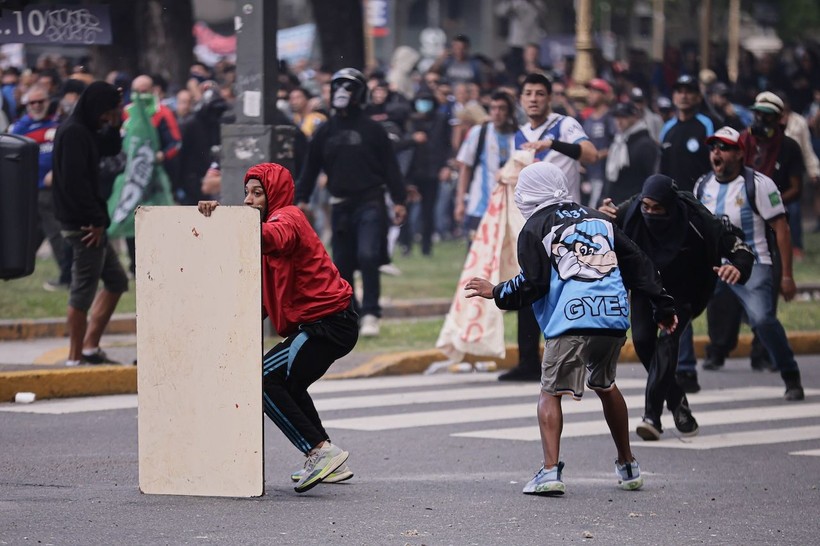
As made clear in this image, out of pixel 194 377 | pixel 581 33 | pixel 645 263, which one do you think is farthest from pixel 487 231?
pixel 581 33

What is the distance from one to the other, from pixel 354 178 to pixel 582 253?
20.2 feet

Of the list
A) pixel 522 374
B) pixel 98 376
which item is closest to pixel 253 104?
pixel 98 376

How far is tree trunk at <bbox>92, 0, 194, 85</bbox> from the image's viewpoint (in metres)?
26.8

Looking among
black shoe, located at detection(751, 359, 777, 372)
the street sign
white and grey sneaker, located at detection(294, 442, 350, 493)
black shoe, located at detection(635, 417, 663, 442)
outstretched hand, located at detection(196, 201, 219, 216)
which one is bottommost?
black shoe, located at detection(751, 359, 777, 372)

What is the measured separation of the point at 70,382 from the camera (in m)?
11.4

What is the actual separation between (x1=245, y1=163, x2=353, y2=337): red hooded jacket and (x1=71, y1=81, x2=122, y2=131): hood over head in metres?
4.26

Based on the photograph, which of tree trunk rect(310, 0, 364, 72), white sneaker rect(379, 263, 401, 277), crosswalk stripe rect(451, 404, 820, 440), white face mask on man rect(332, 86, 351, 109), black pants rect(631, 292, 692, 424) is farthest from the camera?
tree trunk rect(310, 0, 364, 72)

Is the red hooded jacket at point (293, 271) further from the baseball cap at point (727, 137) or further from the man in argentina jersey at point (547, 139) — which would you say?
the man in argentina jersey at point (547, 139)

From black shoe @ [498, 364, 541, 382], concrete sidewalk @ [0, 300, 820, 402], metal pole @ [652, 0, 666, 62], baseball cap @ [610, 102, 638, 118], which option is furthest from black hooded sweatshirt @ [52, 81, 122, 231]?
metal pole @ [652, 0, 666, 62]

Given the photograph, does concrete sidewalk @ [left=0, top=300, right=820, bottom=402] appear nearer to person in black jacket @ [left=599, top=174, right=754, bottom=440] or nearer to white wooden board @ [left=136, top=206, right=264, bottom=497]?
person in black jacket @ [left=599, top=174, right=754, bottom=440]

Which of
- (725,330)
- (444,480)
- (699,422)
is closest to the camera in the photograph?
(444,480)

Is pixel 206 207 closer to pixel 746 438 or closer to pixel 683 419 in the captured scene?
pixel 683 419

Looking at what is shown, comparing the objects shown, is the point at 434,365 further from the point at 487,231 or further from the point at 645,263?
the point at 645,263

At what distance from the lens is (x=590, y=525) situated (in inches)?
282
